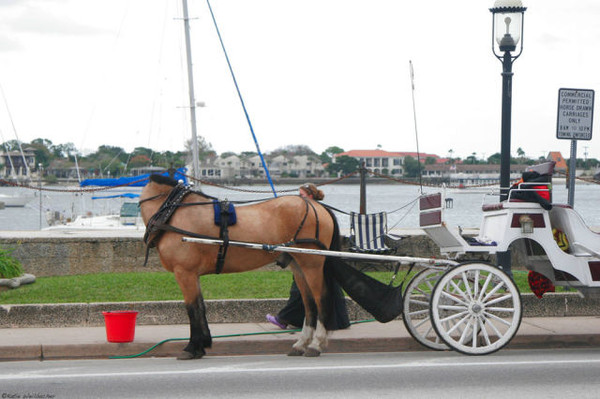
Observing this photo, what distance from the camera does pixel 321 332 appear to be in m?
9.63

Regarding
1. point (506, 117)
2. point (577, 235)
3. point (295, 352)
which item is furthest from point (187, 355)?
point (506, 117)

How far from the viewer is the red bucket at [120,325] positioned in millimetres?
9749

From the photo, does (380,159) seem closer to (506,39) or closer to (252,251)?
(506,39)

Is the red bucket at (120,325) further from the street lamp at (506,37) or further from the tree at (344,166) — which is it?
the tree at (344,166)

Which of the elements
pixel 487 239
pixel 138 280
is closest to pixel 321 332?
pixel 487 239

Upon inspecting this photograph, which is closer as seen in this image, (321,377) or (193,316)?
(321,377)

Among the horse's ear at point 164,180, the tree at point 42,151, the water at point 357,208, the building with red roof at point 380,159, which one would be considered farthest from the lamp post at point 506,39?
the building with red roof at point 380,159

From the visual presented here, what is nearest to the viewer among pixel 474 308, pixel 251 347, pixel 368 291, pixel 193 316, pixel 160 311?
pixel 474 308

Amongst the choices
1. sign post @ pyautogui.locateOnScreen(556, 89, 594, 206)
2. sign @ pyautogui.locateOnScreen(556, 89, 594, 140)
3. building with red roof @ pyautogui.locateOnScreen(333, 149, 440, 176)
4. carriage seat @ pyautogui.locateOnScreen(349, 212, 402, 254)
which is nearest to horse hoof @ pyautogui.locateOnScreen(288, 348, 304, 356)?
carriage seat @ pyautogui.locateOnScreen(349, 212, 402, 254)

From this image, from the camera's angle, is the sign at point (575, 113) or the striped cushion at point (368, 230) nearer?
the striped cushion at point (368, 230)

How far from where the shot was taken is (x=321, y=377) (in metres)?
8.27

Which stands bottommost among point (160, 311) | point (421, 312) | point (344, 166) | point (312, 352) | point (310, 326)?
point (344, 166)

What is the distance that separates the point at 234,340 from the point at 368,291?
172 cm

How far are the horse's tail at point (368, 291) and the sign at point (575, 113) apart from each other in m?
4.10
